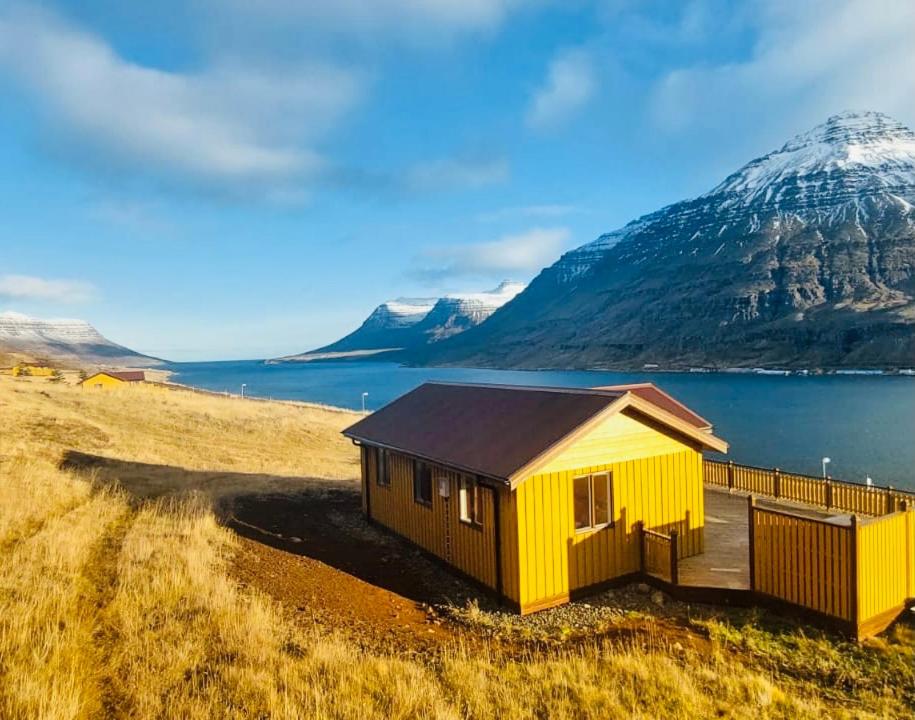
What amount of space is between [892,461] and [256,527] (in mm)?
42719

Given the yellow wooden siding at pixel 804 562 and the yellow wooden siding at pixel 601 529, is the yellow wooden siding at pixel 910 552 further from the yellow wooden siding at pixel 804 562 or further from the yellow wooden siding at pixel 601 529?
the yellow wooden siding at pixel 601 529

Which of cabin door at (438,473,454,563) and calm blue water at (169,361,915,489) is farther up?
cabin door at (438,473,454,563)

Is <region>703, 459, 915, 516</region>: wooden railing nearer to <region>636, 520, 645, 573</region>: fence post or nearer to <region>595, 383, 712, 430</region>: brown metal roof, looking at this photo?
<region>595, 383, 712, 430</region>: brown metal roof

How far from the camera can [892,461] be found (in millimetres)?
40906

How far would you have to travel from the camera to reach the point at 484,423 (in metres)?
14.2

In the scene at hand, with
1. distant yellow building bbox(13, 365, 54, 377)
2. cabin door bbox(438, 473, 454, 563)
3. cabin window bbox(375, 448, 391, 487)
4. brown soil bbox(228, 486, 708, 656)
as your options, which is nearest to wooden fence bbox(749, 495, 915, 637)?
brown soil bbox(228, 486, 708, 656)

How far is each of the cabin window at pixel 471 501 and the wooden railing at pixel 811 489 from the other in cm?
1025

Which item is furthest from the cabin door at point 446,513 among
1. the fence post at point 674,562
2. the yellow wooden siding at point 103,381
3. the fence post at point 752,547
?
the yellow wooden siding at point 103,381

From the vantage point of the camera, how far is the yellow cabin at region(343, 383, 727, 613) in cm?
1149

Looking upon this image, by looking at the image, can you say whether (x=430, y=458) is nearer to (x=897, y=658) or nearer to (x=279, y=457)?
(x=897, y=658)

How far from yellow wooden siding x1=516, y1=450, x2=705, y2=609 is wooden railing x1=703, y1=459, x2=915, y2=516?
18.1 feet

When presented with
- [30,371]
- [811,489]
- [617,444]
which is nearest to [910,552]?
[617,444]

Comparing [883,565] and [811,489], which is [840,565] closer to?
[883,565]

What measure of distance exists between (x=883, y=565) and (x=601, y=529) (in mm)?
4736
